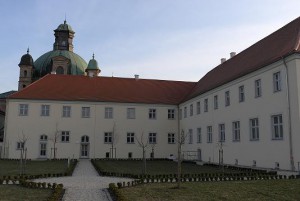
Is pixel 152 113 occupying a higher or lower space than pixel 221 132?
higher

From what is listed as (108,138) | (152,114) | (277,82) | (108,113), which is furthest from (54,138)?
(277,82)

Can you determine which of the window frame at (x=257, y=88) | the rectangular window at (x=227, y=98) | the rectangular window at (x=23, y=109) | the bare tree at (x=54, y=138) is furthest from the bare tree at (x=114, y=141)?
the window frame at (x=257, y=88)

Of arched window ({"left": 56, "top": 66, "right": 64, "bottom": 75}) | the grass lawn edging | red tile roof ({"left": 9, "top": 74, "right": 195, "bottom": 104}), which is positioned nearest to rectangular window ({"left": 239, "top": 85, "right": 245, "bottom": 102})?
the grass lawn edging

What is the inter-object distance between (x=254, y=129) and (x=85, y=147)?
861 inches

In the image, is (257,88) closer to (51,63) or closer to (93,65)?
(93,65)

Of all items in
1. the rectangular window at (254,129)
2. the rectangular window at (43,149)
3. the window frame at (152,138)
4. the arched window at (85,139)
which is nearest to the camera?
the rectangular window at (254,129)

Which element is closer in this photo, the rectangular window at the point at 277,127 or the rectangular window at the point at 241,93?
the rectangular window at the point at 277,127

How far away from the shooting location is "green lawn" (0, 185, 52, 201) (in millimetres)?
11508

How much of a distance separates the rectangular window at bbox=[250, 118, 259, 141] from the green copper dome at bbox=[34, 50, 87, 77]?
139 feet

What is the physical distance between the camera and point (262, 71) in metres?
24.2

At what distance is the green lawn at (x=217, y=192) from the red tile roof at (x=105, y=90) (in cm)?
2789

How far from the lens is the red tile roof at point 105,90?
41156 millimetres

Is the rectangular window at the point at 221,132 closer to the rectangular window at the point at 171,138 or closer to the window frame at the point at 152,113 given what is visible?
the rectangular window at the point at 171,138

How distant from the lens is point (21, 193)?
41.3 feet
